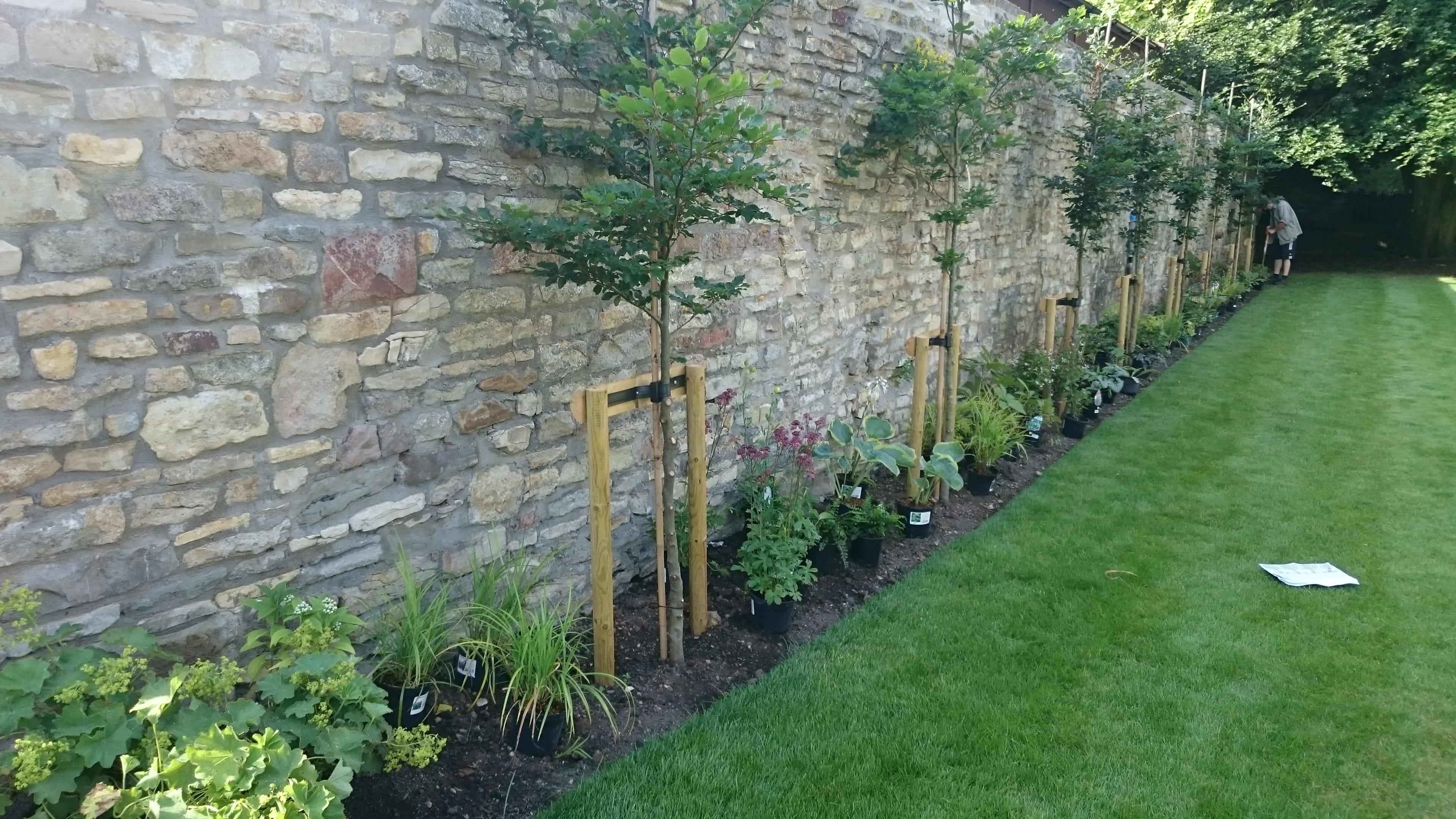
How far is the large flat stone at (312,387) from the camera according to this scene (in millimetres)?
2795

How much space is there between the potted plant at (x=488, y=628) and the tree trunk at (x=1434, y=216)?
22200 millimetres

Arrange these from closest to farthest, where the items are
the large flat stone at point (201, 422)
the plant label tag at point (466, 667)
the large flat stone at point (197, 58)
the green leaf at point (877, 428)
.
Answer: the large flat stone at point (197, 58) → the large flat stone at point (201, 422) → the plant label tag at point (466, 667) → the green leaf at point (877, 428)

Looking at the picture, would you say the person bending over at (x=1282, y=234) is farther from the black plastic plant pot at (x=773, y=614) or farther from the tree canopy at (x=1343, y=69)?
the black plastic plant pot at (x=773, y=614)

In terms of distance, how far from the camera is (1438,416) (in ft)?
25.8

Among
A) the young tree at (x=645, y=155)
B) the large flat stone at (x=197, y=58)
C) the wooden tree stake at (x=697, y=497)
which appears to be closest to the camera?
the large flat stone at (x=197, y=58)

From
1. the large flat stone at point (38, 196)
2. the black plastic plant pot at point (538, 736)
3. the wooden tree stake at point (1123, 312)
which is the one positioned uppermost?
the large flat stone at point (38, 196)

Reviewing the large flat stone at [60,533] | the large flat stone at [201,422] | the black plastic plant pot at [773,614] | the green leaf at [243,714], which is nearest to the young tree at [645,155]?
the black plastic plant pot at [773,614]

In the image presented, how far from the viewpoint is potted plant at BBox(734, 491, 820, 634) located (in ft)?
12.8

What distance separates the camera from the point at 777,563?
13.0ft

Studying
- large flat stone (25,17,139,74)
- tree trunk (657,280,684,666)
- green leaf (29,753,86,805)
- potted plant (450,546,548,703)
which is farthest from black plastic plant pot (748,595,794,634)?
large flat stone (25,17,139,74)

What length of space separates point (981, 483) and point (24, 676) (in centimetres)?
505

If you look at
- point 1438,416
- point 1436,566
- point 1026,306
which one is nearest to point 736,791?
point 1436,566

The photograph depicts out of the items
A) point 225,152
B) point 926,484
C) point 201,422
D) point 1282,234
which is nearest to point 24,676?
point 201,422

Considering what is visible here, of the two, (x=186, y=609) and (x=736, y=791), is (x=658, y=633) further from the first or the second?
(x=186, y=609)
